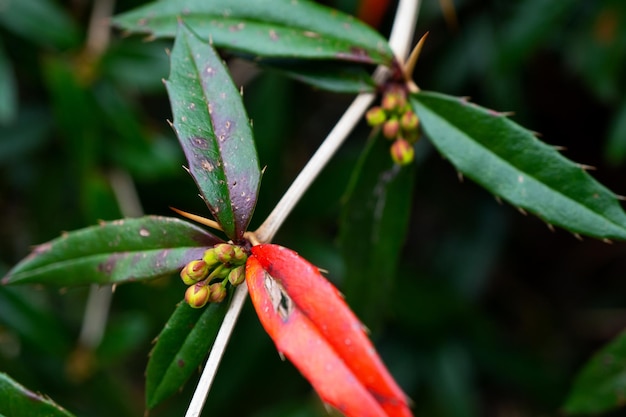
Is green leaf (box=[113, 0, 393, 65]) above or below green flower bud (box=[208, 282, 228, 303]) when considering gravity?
above

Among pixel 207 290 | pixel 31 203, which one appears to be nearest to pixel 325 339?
pixel 207 290

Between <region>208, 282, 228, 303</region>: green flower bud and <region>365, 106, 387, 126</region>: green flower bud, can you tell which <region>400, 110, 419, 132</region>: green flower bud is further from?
<region>208, 282, 228, 303</region>: green flower bud

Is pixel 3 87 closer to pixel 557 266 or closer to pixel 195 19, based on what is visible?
pixel 195 19

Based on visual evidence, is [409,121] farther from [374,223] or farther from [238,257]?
[238,257]

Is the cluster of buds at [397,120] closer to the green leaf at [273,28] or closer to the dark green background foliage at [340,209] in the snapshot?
the green leaf at [273,28]

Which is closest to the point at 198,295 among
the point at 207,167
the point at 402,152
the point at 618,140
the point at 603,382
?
the point at 207,167

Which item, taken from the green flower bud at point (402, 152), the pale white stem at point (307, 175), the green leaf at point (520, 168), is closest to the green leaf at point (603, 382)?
the green leaf at point (520, 168)

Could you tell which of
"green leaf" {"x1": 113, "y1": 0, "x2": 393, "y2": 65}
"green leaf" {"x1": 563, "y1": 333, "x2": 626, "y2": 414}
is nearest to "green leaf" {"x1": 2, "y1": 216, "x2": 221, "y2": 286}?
"green leaf" {"x1": 113, "y1": 0, "x2": 393, "y2": 65}
